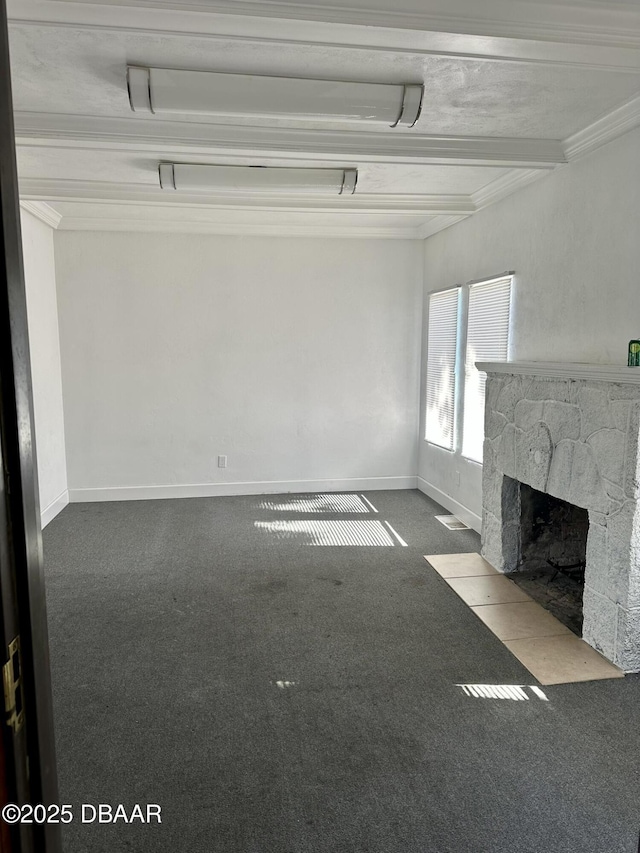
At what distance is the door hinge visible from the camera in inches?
31.9

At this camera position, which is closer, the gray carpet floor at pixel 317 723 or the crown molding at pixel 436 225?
the gray carpet floor at pixel 317 723

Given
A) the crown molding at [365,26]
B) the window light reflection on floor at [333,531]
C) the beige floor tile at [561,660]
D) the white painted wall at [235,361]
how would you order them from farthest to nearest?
the white painted wall at [235,361] < the window light reflection on floor at [333,531] < the beige floor tile at [561,660] < the crown molding at [365,26]

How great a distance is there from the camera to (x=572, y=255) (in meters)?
3.36

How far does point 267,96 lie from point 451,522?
3771mm

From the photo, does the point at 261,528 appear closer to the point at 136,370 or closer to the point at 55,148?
the point at 136,370

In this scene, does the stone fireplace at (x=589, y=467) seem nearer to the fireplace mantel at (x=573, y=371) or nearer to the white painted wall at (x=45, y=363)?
the fireplace mantel at (x=573, y=371)

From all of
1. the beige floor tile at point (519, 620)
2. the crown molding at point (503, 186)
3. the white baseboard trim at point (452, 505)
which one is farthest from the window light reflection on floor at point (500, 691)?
the crown molding at point (503, 186)

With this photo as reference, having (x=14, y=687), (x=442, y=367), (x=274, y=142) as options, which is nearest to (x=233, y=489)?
(x=442, y=367)

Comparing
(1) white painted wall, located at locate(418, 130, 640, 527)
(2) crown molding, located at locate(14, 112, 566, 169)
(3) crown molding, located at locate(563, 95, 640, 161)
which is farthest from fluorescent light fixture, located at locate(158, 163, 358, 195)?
(3) crown molding, located at locate(563, 95, 640, 161)

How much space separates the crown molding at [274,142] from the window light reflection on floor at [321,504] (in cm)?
321

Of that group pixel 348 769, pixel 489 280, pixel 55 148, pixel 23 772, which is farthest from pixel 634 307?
pixel 55 148

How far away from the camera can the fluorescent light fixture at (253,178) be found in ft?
12.0

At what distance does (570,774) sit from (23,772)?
1.99m

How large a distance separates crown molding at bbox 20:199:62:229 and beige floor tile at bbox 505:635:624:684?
4738 millimetres
